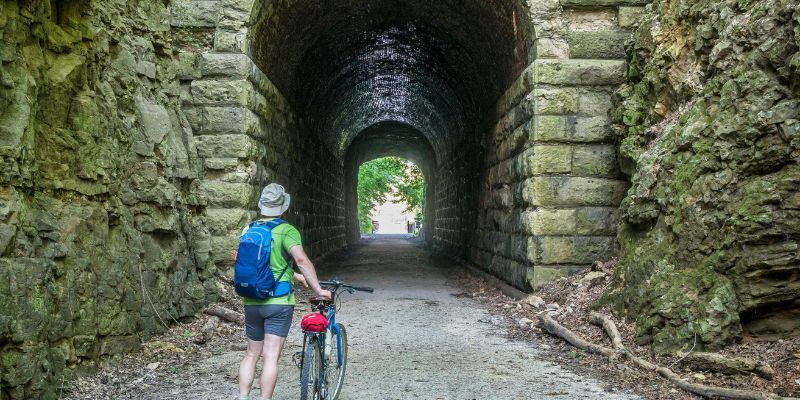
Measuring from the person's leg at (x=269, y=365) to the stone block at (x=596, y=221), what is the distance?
557 cm

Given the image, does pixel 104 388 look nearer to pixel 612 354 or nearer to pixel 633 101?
pixel 612 354

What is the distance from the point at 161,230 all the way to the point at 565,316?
4339 mm

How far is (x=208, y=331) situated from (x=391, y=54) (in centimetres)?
914

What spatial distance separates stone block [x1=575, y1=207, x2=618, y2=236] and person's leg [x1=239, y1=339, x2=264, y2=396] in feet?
18.3

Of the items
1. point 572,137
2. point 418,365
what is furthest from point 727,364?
point 572,137

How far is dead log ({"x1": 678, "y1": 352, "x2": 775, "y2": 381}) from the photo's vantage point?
4453mm

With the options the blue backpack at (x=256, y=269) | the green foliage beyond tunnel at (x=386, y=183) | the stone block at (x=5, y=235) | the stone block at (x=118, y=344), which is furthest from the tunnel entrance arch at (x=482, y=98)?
the green foliage beyond tunnel at (x=386, y=183)

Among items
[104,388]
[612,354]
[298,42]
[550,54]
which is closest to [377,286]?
[298,42]

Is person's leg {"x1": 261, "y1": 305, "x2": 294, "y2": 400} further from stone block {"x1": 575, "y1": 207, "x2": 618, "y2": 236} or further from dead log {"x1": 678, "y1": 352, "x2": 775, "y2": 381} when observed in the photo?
stone block {"x1": 575, "y1": 207, "x2": 618, "y2": 236}

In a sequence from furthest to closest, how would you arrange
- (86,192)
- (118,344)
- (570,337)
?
(570,337) < (118,344) < (86,192)

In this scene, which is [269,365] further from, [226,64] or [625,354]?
[226,64]

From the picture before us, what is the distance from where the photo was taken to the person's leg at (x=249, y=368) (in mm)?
3787

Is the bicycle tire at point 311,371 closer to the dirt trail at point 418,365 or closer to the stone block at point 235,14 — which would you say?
the dirt trail at point 418,365

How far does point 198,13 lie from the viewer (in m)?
8.55
